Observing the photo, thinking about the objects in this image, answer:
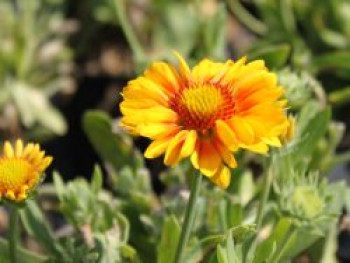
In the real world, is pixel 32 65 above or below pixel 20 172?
above

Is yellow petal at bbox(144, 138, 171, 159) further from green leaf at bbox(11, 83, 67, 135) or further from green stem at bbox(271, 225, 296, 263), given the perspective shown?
green leaf at bbox(11, 83, 67, 135)

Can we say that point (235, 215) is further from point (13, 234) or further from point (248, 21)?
point (248, 21)

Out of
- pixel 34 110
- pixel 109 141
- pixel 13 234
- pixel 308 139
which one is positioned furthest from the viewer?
pixel 34 110

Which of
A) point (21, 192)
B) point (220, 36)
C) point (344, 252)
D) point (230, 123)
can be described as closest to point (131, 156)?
point (220, 36)

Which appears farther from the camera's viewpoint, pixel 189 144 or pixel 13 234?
pixel 13 234

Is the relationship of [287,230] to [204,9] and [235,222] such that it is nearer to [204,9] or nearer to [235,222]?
[235,222]

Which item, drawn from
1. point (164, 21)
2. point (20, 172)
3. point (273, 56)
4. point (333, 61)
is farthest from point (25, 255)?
point (164, 21)
